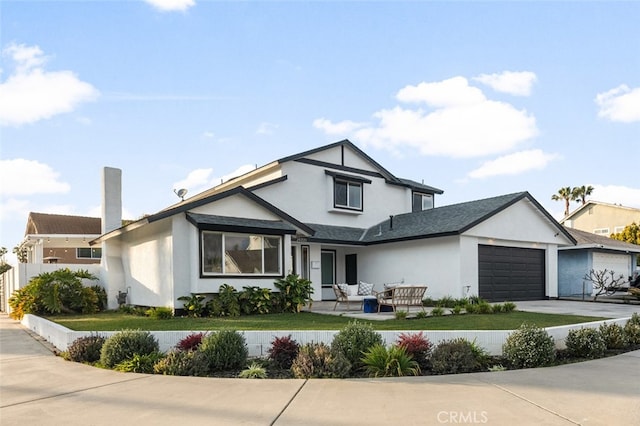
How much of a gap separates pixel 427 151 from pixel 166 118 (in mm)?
11660

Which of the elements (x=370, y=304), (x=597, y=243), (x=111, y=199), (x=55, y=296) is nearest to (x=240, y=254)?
(x=370, y=304)

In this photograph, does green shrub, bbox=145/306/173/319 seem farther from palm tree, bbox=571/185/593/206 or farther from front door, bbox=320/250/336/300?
palm tree, bbox=571/185/593/206

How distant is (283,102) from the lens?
16.4 meters

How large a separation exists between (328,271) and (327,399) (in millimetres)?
16402

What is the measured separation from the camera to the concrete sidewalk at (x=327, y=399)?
17.3ft

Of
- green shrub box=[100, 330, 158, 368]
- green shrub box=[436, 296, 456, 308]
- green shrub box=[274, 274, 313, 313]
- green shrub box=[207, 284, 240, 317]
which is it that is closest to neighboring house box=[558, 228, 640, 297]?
green shrub box=[436, 296, 456, 308]

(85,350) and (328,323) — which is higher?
(85,350)

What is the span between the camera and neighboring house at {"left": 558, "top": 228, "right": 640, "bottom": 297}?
24.3 metres

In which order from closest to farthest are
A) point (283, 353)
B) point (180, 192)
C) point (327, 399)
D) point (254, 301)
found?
point (327, 399) < point (283, 353) < point (254, 301) < point (180, 192)

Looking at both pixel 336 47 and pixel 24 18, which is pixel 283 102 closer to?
pixel 336 47

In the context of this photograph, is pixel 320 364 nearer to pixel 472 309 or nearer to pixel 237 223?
pixel 237 223

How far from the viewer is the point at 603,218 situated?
39500 millimetres

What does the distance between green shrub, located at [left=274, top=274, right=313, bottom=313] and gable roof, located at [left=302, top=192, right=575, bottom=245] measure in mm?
3866

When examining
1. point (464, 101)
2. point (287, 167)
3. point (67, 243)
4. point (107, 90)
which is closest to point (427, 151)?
point (464, 101)
